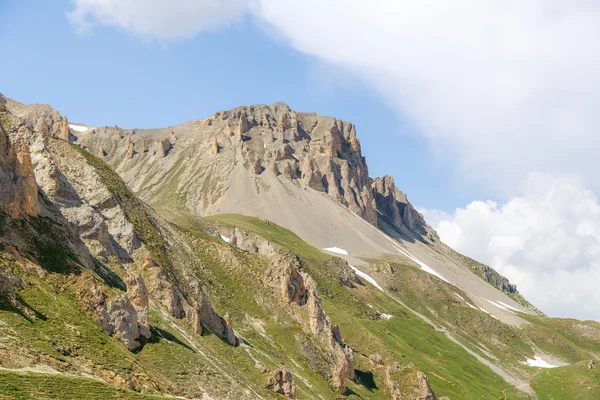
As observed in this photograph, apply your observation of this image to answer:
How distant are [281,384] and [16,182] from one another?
37.9 m

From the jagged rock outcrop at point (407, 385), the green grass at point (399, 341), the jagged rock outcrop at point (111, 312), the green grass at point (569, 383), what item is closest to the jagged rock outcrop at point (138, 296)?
the jagged rock outcrop at point (111, 312)

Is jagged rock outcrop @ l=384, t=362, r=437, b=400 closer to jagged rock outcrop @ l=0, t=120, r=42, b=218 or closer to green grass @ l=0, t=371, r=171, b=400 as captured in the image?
green grass @ l=0, t=371, r=171, b=400

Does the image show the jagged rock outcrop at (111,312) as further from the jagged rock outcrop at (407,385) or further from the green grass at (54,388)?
the jagged rock outcrop at (407,385)

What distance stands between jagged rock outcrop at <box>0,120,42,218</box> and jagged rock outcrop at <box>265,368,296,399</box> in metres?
33.0

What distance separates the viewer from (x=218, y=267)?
324ft

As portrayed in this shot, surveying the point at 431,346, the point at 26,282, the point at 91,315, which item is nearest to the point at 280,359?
the point at 91,315

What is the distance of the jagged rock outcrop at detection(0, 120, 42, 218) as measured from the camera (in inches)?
2016

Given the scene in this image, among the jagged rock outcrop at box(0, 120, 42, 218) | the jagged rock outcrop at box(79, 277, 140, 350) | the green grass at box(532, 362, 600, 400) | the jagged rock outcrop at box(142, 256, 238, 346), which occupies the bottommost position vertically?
the jagged rock outcrop at box(79, 277, 140, 350)

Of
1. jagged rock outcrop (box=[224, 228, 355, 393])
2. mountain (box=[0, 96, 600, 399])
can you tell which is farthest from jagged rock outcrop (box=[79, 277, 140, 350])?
jagged rock outcrop (box=[224, 228, 355, 393])

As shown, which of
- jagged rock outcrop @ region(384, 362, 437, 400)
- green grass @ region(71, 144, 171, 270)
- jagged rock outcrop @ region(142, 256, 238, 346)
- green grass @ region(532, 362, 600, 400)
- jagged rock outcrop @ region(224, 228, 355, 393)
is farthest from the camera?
green grass @ region(532, 362, 600, 400)

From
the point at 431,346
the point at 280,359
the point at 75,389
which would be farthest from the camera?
the point at 431,346

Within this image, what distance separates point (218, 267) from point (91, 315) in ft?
166

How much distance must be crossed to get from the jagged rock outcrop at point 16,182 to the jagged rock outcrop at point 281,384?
32974 mm

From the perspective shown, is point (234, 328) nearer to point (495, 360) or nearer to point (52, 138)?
point (52, 138)
